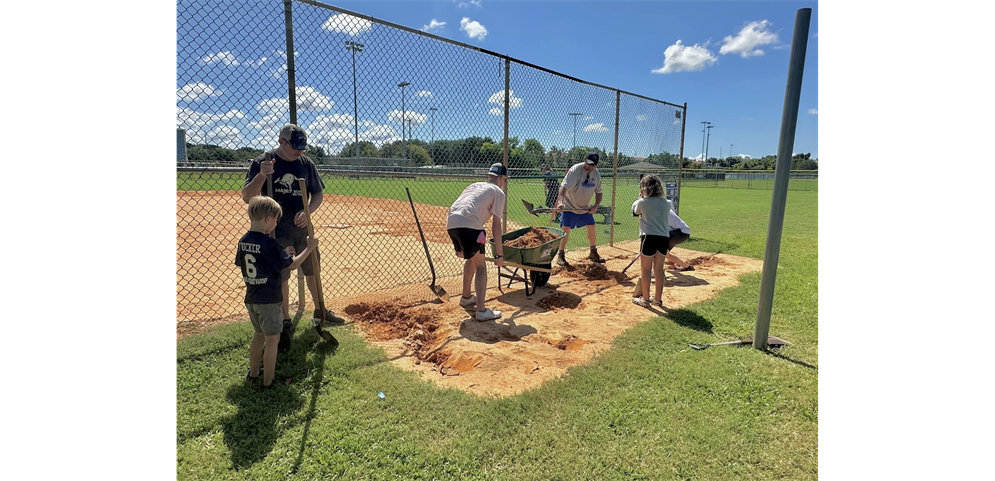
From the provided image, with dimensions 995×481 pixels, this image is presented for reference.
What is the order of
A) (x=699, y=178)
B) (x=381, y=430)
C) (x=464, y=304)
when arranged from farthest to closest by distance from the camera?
(x=699, y=178)
(x=464, y=304)
(x=381, y=430)

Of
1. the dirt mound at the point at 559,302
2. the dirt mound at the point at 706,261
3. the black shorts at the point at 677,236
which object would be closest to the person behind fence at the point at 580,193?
the black shorts at the point at 677,236

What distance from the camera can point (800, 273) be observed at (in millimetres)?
7492

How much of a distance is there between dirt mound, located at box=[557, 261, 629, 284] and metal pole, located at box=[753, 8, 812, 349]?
9.31ft

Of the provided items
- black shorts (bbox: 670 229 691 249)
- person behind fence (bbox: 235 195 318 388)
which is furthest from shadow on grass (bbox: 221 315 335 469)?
black shorts (bbox: 670 229 691 249)

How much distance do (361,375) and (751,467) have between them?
2.78 meters

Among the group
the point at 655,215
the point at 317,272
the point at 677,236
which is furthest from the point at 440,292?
the point at 677,236

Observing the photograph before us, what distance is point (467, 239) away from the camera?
4.93 metres

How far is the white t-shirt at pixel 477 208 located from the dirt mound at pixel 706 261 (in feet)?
15.8

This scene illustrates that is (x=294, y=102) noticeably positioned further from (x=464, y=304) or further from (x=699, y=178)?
(x=699, y=178)

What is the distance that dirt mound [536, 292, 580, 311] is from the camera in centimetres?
566

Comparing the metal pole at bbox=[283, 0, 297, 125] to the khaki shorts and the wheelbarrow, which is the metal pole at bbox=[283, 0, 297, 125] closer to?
the khaki shorts

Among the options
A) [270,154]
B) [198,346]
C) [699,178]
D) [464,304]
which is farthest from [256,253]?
[699,178]

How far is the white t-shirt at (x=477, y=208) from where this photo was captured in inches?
192

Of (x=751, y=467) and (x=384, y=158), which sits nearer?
(x=751, y=467)
